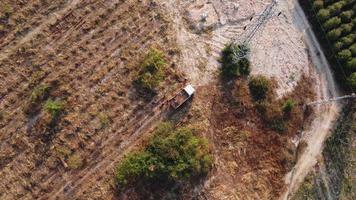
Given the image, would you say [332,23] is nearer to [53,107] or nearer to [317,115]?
[317,115]

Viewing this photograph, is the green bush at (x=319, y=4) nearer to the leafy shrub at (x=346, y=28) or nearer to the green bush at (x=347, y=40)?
the leafy shrub at (x=346, y=28)

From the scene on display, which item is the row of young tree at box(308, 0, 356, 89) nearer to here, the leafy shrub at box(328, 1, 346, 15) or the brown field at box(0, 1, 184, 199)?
the leafy shrub at box(328, 1, 346, 15)

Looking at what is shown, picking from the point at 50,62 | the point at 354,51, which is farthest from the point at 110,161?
the point at 354,51

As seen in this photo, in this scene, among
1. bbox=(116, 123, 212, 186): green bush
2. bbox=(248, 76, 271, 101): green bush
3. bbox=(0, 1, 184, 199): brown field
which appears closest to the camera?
bbox=(116, 123, 212, 186): green bush

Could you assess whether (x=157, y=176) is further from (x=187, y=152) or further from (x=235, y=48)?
(x=235, y=48)

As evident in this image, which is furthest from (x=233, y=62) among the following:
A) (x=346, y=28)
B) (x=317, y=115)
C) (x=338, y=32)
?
(x=346, y=28)

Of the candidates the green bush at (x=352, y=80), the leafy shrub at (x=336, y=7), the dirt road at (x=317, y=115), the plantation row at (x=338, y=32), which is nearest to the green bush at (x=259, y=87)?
the dirt road at (x=317, y=115)

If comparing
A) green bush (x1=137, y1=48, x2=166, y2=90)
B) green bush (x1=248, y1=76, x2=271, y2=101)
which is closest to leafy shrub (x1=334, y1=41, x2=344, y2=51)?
green bush (x1=248, y1=76, x2=271, y2=101)
